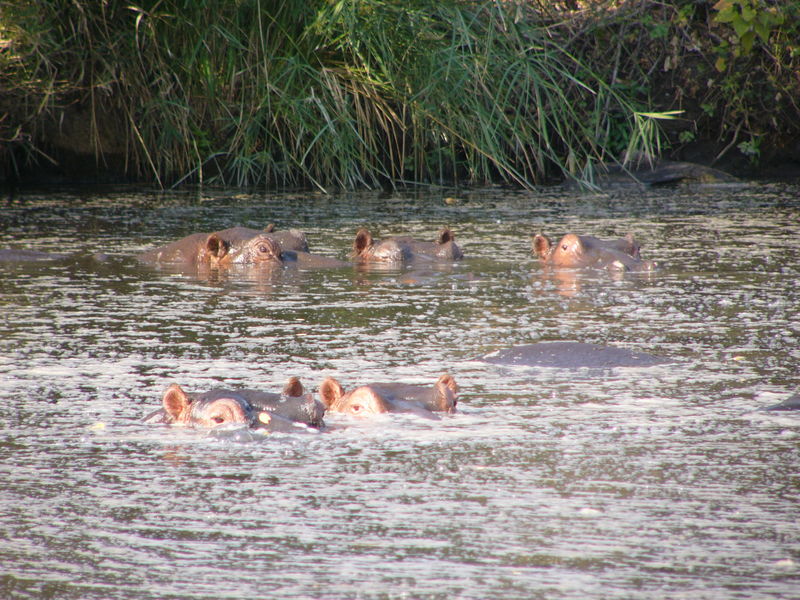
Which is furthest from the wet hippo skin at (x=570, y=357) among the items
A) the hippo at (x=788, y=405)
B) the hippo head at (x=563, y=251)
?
the hippo head at (x=563, y=251)

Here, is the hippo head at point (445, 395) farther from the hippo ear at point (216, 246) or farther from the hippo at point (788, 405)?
the hippo ear at point (216, 246)

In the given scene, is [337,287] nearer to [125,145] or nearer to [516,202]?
[516,202]

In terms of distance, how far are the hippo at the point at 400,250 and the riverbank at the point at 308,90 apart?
402 cm

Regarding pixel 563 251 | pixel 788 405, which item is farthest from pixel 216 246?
pixel 788 405

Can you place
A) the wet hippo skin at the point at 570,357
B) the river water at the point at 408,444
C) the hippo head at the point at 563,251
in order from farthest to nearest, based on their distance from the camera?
the hippo head at the point at 563,251, the wet hippo skin at the point at 570,357, the river water at the point at 408,444

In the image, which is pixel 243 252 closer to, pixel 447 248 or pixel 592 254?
pixel 447 248

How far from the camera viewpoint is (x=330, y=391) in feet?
13.3

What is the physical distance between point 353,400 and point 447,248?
12.1 feet

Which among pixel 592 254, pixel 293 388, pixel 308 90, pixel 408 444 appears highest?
pixel 308 90

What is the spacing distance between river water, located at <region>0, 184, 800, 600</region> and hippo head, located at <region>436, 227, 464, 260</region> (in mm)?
158

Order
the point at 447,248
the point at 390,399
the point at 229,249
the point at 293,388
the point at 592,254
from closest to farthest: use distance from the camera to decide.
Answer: the point at 293,388 → the point at 390,399 → the point at 592,254 → the point at 447,248 → the point at 229,249

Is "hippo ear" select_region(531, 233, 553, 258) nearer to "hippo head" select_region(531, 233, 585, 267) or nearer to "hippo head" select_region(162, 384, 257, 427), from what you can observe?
"hippo head" select_region(531, 233, 585, 267)

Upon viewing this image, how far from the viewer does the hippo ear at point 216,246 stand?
7637mm

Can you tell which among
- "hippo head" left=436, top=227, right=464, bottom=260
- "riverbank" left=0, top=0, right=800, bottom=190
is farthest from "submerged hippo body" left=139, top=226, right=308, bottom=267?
"riverbank" left=0, top=0, right=800, bottom=190
